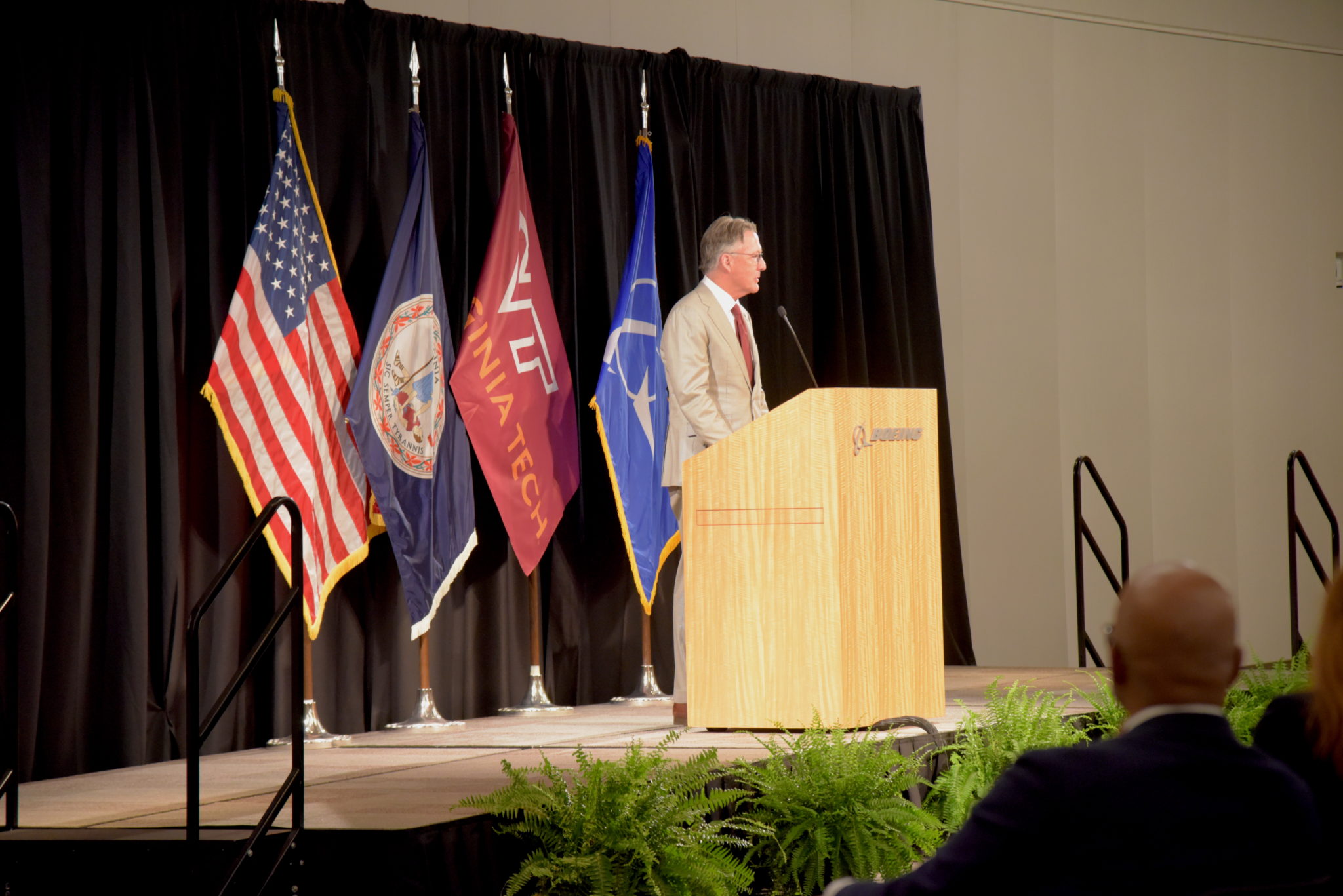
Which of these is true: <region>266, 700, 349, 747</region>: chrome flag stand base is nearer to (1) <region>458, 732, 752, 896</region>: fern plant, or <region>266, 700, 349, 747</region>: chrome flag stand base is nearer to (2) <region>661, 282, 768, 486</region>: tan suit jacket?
(2) <region>661, 282, 768, 486</region>: tan suit jacket

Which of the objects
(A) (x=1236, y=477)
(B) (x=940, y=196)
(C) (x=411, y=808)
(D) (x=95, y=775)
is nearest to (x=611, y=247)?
(B) (x=940, y=196)

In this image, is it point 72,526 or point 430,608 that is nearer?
point 72,526

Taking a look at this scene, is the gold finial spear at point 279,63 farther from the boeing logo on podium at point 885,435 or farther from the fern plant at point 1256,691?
the fern plant at point 1256,691

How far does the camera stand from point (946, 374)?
856 cm

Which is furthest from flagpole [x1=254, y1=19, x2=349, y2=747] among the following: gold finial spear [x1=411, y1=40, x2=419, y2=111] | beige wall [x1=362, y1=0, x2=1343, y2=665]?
beige wall [x1=362, y1=0, x2=1343, y2=665]

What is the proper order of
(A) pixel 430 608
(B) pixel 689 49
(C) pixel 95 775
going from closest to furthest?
(C) pixel 95 775 < (A) pixel 430 608 < (B) pixel 689 49

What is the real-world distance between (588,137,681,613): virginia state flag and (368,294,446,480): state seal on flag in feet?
2.58

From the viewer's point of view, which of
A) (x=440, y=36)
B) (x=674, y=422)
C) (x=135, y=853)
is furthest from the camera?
(x=440, y=36)

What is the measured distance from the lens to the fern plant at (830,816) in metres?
3.81

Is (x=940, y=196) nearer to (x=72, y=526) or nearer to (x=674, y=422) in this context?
(x=674, y=422)

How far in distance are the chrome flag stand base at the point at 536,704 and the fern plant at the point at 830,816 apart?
242cm

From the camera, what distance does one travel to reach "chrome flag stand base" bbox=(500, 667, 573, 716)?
6305 millimetres

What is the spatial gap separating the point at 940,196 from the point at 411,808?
5776mm

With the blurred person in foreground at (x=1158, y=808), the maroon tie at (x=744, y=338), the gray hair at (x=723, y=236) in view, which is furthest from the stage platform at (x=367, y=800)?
the blurred person in foreground at (x=1158, y=808)
